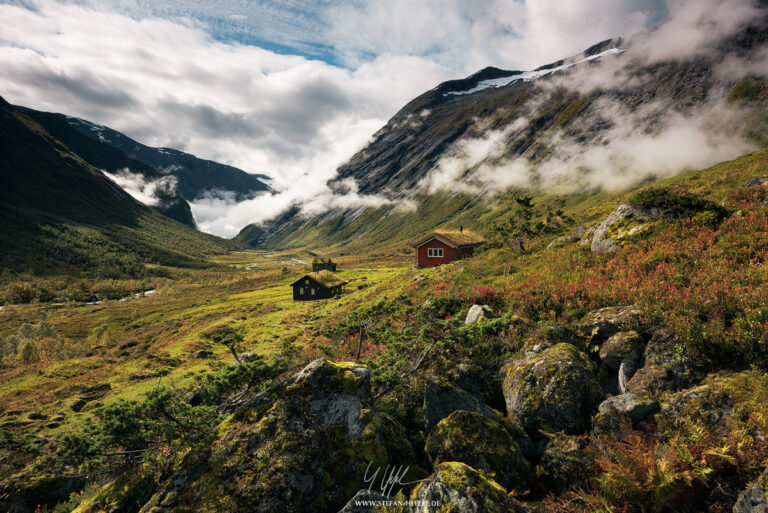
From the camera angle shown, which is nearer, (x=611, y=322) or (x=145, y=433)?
(x=145, y=433)

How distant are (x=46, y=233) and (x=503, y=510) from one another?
28845 centimetres

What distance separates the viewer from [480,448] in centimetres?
575

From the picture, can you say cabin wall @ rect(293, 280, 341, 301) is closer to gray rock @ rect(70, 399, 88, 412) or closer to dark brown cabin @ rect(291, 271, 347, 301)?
dark brown cabin @ rect(291, 271, 347, 301)

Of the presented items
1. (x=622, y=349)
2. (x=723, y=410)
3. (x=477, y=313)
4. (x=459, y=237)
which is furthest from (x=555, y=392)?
(x=459, y=237)

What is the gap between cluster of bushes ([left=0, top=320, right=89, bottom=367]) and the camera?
147 feet

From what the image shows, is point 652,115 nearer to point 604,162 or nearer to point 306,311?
point 604,162

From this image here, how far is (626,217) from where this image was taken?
16391 millimetres

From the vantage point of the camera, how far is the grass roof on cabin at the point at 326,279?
68.0 metres

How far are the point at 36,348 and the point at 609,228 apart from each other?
73.7 m

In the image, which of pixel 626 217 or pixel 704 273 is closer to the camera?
pixel 704 273

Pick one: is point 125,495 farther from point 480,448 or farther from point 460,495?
point 480,448

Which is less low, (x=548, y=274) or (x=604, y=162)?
(x=604, y=162)

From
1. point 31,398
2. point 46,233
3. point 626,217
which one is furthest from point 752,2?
point 46,233

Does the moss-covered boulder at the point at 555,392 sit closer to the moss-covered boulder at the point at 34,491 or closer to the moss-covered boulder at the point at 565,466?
the moss-covered boulder at the point at 565,466
